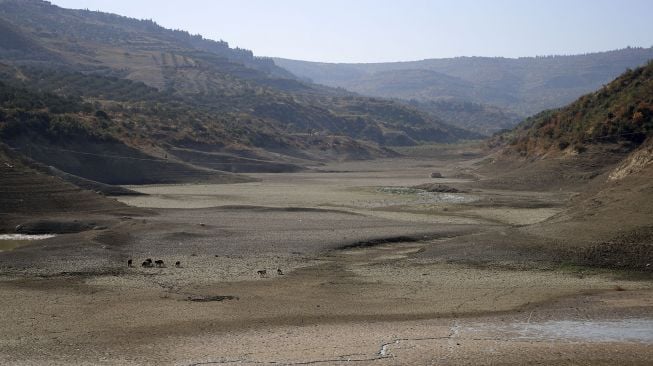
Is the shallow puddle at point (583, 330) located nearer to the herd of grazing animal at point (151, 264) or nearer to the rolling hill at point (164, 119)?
the herd of grazing animal at point (151, 264)

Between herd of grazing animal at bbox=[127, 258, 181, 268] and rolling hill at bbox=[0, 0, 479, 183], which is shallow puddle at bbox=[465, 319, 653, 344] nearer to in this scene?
herd of grazing animal at bbox=[127, 258, 181, 268]

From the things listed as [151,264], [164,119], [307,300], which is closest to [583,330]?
[307,300]

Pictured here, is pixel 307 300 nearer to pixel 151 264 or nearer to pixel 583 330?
pixel 583 330

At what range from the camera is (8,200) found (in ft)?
111

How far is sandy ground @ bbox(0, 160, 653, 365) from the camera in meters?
14.4

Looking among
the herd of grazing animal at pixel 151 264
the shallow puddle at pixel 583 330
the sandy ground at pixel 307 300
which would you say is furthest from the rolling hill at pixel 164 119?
the shallow puddle at pixel 583 330

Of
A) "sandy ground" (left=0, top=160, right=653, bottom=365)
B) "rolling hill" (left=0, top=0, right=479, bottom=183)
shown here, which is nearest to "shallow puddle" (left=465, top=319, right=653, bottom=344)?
"sandy ground" (left=0, top=160, right=653, bottom=365)

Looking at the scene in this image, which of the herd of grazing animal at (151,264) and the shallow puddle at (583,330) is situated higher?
the shallow puddle at (583,330)

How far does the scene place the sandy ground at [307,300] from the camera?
14430 mm

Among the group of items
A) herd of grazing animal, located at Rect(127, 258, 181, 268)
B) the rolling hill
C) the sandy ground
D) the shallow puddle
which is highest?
the shallow puddle

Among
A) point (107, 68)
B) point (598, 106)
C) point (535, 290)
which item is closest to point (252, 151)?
point (598, 106)

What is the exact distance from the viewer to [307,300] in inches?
760

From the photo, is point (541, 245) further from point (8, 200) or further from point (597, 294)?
point (8, 200)

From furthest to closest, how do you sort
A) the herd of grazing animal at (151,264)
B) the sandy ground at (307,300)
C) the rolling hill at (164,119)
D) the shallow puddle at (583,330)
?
the rolling hill at (164,119), the herd of grazing animal at (151,264), the shallow puddle at (583,330), the sandy ground at (307,300)
